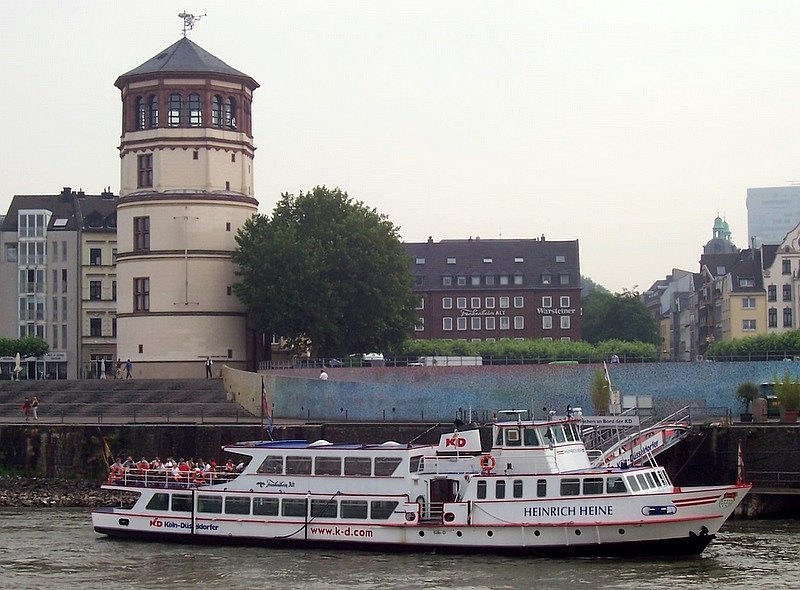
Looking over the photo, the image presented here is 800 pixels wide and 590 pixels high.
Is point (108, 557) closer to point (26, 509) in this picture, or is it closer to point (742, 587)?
point (26, 509)

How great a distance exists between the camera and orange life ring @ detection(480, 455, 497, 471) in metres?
48.6

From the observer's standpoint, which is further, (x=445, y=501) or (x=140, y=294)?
(x=140, y=294)

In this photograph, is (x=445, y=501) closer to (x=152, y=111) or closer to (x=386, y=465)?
(x=386, y=465)

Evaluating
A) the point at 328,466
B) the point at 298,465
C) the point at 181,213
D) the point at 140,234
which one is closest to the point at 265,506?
the point at 298,465

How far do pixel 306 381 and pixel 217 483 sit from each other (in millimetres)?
20349

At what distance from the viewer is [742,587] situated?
138 ft

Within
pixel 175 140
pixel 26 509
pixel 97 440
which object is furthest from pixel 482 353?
pixel 26 509

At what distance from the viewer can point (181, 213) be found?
8538 centimetres

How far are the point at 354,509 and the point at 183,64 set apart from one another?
141 feet

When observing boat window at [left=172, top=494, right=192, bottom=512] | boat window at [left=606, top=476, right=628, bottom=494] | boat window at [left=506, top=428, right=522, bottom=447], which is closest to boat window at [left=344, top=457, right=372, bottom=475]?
boat window at [left=506, top=428, right=522, bottom=447]

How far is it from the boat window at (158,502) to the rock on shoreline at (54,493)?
7.57m

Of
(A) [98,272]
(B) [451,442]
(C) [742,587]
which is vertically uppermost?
(A) [98,272]

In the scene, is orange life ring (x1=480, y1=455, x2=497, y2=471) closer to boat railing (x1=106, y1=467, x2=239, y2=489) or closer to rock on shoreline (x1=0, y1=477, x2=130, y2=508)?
boat railing (x1=106, y1=467, x2=239, y2=489)

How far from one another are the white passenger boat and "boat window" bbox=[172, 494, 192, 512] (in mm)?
47
